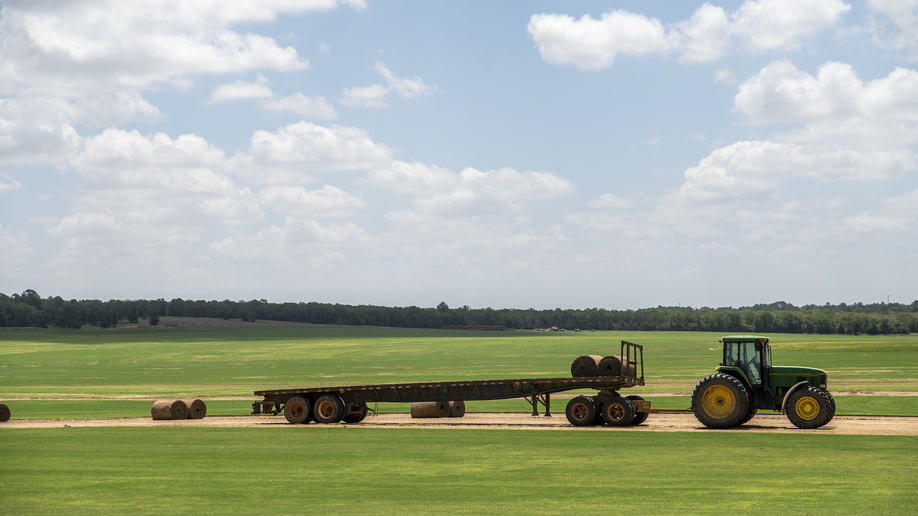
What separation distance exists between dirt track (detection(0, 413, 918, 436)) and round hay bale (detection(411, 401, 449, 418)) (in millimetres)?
449

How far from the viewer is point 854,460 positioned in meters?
18.8

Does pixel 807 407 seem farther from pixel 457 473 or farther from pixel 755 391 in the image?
pixel 457 473

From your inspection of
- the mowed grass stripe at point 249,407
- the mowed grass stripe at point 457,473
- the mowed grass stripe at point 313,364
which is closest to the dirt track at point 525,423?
the mowed grass stripe at point 457,473

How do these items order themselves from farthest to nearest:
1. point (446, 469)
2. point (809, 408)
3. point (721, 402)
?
point (721, 402), point (809, 408), point (446, 469)

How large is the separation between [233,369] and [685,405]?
5220 centimetres

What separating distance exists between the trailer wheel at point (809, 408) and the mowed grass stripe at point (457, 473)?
→ 209 cm

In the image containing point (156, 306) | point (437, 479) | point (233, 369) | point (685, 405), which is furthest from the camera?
point (156, 306)

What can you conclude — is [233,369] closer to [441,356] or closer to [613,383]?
[441,356]

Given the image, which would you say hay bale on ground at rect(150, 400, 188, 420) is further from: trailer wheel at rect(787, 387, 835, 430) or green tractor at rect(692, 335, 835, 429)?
trailer wheel at rect(787, 387, 835, 430)

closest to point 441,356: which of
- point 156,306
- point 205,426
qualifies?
point 205,426

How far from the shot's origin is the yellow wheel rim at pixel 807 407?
2545cm

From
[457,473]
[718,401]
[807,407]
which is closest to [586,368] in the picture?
[718,401]

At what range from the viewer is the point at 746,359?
88.2ft

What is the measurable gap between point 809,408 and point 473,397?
1111 cm
